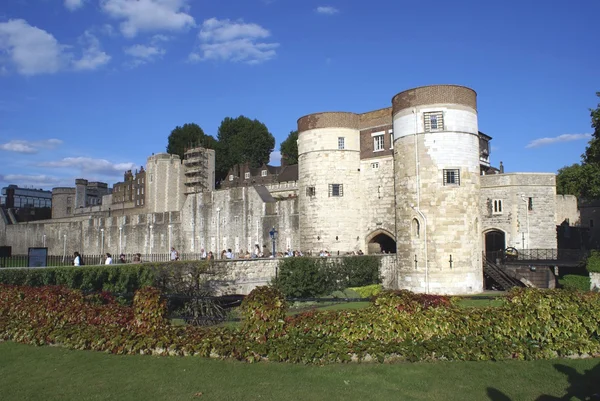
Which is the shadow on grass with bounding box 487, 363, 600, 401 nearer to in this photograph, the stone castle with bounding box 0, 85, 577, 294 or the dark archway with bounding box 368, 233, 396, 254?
the stone castle with bounding box 0, 85, 577, 294

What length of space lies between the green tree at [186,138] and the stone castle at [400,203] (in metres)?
27.6

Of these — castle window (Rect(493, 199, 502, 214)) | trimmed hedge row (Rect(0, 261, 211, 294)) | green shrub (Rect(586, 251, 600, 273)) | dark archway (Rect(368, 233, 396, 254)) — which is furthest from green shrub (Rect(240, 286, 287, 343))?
castle window (Rect(493, 199, 502, 214))

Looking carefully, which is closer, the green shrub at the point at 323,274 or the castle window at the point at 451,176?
the green shrub at the point at 323,274

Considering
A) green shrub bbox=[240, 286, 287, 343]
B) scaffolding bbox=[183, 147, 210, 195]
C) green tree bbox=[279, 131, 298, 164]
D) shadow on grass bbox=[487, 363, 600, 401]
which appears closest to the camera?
shadow on grass bbox=[487, 363, 600, 401]

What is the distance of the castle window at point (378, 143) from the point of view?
34375mm

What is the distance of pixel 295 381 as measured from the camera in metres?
8.62

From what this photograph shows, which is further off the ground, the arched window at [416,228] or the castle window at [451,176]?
the castle window at [451,176]

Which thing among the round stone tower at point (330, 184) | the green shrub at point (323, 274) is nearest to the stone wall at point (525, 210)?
the round stone tower at point (330, 184)

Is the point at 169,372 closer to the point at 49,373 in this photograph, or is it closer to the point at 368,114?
the point at 49,373

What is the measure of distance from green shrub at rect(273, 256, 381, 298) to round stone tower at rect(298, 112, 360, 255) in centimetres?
347

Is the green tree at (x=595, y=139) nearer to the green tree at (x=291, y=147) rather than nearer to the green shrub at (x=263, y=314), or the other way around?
the green shrub at (x=263, y=314)

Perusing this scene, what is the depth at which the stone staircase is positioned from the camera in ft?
101

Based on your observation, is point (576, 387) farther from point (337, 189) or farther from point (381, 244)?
point (381, 244)

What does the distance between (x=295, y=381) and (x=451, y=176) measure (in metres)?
22.1
